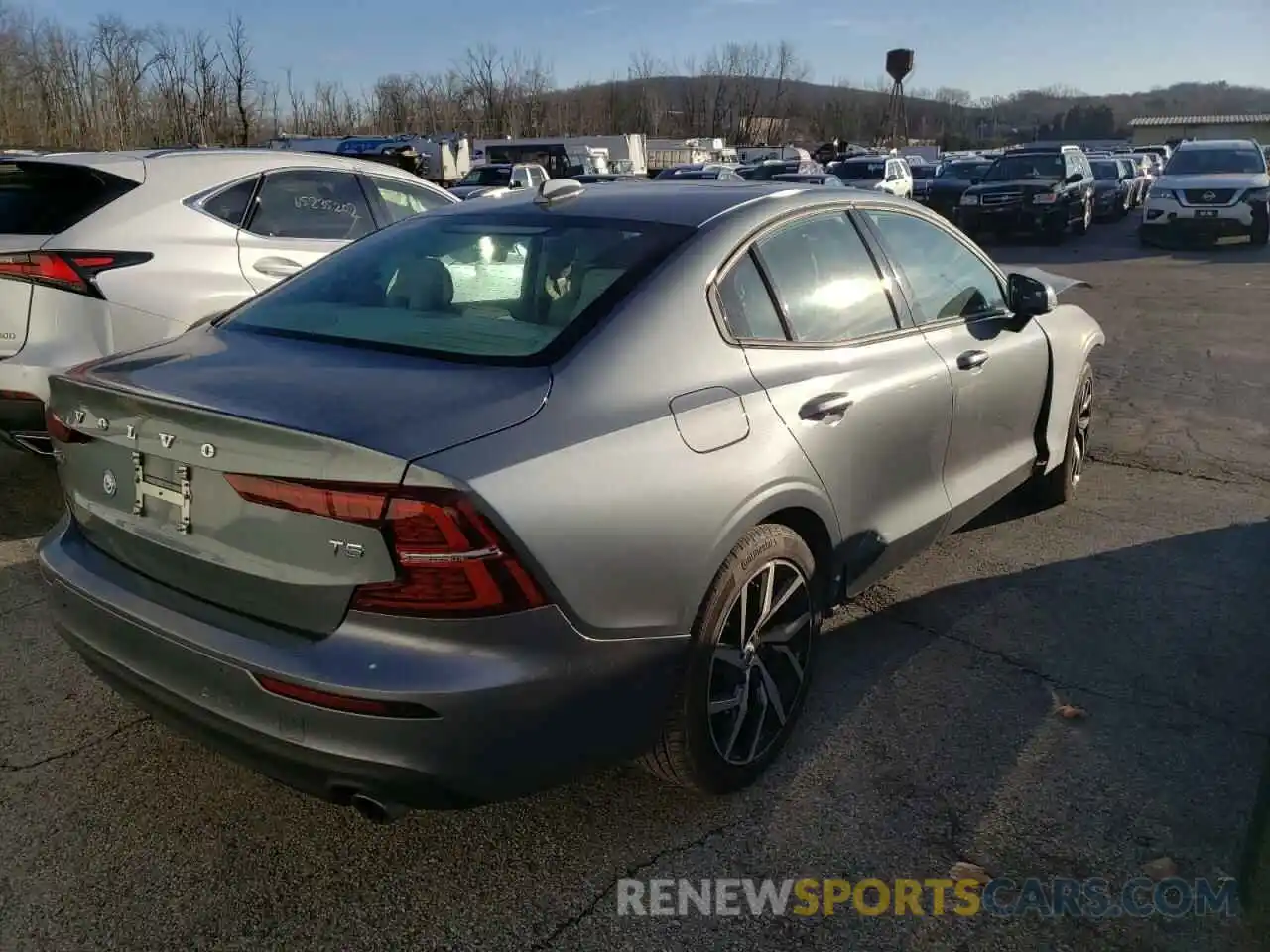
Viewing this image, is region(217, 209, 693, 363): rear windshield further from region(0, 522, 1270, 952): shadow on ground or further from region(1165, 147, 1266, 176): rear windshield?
region(1165, 147, 1266, 176): rear windshield

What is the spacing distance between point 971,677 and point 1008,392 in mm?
1271

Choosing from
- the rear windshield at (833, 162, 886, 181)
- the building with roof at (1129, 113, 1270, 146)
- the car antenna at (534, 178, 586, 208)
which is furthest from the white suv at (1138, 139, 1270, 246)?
the building with roof at (1129, 113, 1270, 146)

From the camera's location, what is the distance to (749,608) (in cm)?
277

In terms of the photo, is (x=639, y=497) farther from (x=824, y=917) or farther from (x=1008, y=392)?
(x=1008, y=392)

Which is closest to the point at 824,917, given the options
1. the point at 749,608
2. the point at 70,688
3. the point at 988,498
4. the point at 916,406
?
the point at 749,608

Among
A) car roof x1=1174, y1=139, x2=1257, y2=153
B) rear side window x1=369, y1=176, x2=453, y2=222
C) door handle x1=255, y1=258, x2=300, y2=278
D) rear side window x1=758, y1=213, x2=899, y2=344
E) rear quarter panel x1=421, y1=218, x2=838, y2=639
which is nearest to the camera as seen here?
rear quarter panel x1=421, y1=218, x2=838, y2=639

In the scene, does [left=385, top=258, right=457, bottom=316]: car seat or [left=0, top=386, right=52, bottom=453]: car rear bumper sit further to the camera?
[left=0, top=386, right=52, bottom=453]: car rear bumper

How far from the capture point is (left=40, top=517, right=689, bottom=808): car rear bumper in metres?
2.06

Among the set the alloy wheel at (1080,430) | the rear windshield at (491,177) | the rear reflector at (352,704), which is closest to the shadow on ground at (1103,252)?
the rear windshield at (491,177)

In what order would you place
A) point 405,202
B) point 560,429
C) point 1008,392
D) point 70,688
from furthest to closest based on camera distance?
point 405,202 < point 1008,392 < point 70,688 < point 560,429

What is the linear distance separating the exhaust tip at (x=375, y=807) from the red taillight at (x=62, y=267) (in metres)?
3.41

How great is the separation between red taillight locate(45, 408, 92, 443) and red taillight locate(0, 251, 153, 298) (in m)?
2.15

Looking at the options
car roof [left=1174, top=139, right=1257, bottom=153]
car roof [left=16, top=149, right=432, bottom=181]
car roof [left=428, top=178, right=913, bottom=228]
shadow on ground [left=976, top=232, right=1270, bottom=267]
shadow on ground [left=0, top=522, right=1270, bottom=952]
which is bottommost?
shadow on ground [left=0, top=522, right=1270, bottom=952]

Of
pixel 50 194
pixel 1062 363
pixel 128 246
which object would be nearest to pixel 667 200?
pixel 1062 363
